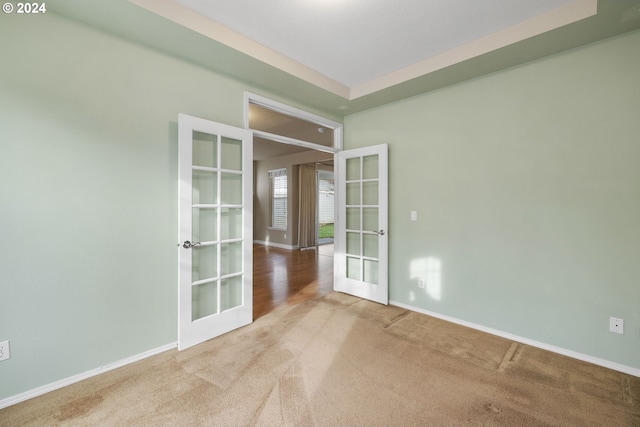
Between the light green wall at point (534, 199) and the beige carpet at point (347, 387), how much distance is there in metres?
0.38

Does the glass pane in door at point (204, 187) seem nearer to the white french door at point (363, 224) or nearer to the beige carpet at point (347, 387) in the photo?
the beige carpet at point (347, 387)

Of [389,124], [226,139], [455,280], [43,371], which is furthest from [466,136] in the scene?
[43,371]

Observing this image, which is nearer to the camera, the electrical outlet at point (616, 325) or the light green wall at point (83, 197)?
the light green wall at point (83, 197)

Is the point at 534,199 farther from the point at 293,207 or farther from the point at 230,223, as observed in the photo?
the point at 293,207

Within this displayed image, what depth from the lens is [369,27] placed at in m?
2.28

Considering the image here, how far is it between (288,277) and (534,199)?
3631mm

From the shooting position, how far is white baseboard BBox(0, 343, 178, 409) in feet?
5.75

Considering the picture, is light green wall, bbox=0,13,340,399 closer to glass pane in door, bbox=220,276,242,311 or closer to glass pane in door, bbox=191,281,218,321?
glass pane in door, bbox=191,281,218,321

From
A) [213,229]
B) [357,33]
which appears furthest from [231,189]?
[357,33]

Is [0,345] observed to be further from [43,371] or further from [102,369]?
[102,369]

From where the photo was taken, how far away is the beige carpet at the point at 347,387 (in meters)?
1.63

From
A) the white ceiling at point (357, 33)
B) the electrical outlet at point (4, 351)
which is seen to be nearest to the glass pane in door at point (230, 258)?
the electrical outlet at point (4, 351)

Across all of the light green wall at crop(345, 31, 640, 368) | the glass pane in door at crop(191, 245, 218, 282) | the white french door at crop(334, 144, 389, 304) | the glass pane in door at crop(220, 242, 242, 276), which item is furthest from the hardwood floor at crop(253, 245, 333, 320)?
the light green wall at crop(345, 31, 640, 368)

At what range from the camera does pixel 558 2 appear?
6.55ft
